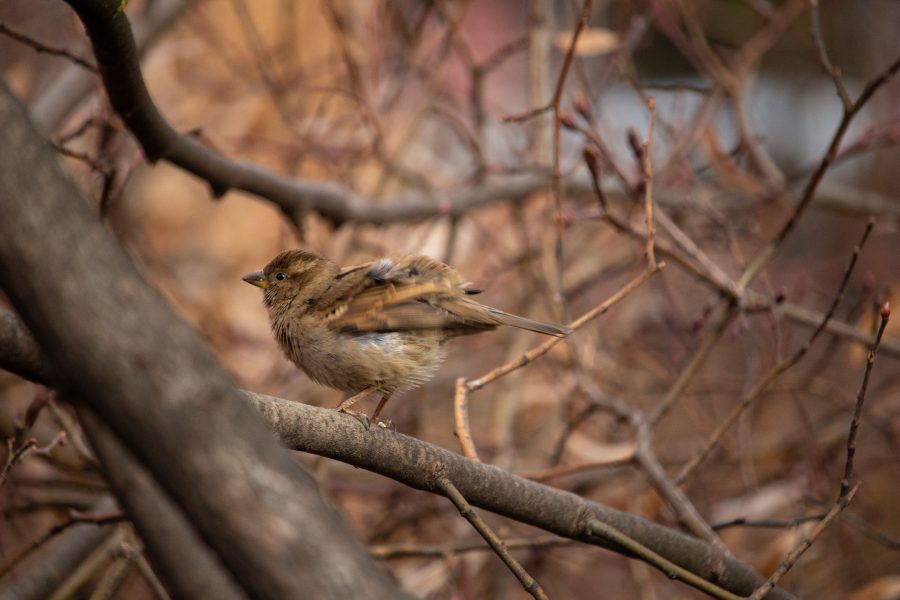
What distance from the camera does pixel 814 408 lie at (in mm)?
8930

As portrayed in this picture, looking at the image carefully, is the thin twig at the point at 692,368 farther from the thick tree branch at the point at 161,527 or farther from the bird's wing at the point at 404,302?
the thick tree branch at the point at 161,527

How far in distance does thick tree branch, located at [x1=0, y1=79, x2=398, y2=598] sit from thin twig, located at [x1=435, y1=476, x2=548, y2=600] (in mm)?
1070

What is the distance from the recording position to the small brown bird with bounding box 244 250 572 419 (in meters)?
3.03

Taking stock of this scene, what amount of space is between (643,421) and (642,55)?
33.4ft

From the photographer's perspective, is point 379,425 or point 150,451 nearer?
point 150,451

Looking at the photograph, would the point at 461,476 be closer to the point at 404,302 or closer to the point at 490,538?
the point at 490,538

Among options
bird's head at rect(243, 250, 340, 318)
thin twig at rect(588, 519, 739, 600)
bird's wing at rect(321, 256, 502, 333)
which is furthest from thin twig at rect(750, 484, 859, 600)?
bird's head at rect(243, 250, 340, 318)

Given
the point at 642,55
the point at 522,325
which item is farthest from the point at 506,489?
the point at 642,55

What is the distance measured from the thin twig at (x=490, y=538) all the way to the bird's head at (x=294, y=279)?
1055 millimetres

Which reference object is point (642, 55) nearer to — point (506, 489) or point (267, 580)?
point (506, 489)

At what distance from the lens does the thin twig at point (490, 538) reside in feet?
7.51

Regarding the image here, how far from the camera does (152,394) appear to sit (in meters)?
1.25

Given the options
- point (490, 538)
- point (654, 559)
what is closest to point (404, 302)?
point (490, 538)

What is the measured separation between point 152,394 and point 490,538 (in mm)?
1298
